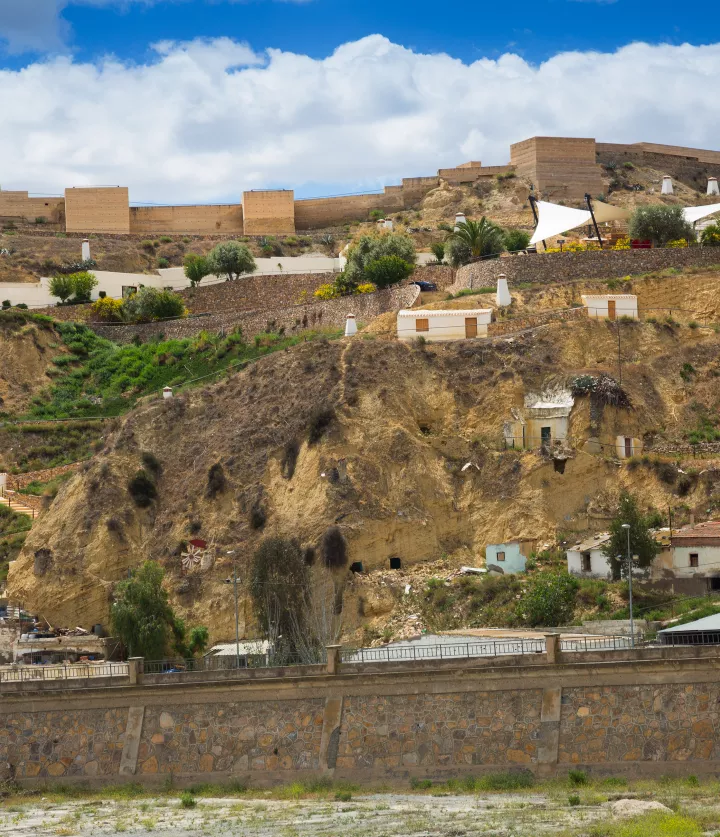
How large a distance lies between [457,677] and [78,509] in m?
24.3

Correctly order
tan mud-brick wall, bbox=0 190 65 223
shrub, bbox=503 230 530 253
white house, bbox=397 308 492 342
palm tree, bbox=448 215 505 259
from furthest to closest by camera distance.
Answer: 1. tan mud-brick wall, bbox=0 190 65 223
2. shrub, bbox=503 230 530 253
3. palm tree, bbox=448 215 505 259
4. white house, bbox=397 308 492 342

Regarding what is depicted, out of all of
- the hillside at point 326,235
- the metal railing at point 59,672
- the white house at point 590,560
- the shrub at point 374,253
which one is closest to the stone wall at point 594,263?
the shrub at point 374,253

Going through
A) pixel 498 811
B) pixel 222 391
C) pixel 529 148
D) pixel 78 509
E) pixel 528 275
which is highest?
pixel 529 148

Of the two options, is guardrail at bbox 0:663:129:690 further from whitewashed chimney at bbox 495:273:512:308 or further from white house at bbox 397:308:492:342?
whitewashed chimney at bbox 495:273:512:308

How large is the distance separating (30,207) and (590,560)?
5431cm

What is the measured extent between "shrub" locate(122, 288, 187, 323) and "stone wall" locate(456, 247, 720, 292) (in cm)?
1675

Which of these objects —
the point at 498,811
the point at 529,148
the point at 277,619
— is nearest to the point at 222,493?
Result: the point at 277,619

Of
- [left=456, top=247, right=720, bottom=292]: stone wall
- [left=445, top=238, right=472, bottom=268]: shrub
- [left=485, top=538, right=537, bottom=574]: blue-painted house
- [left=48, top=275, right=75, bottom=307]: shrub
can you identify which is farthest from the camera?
[left=48, top=275, right=75, bottom=307]: shrub

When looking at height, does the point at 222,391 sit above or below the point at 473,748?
above

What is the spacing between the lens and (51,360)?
73.4 metres

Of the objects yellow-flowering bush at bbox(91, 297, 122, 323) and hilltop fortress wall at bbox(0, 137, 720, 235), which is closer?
yellow-flowering bush at bbox(91, 297, 122, 323)

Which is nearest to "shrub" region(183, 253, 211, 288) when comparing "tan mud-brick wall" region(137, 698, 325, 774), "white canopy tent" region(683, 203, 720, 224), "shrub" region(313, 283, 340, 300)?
"shrub" region(313, 283, 340, 300)

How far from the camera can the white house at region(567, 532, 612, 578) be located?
161 feet

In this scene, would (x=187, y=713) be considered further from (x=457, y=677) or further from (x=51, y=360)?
(x=51, y=360)
